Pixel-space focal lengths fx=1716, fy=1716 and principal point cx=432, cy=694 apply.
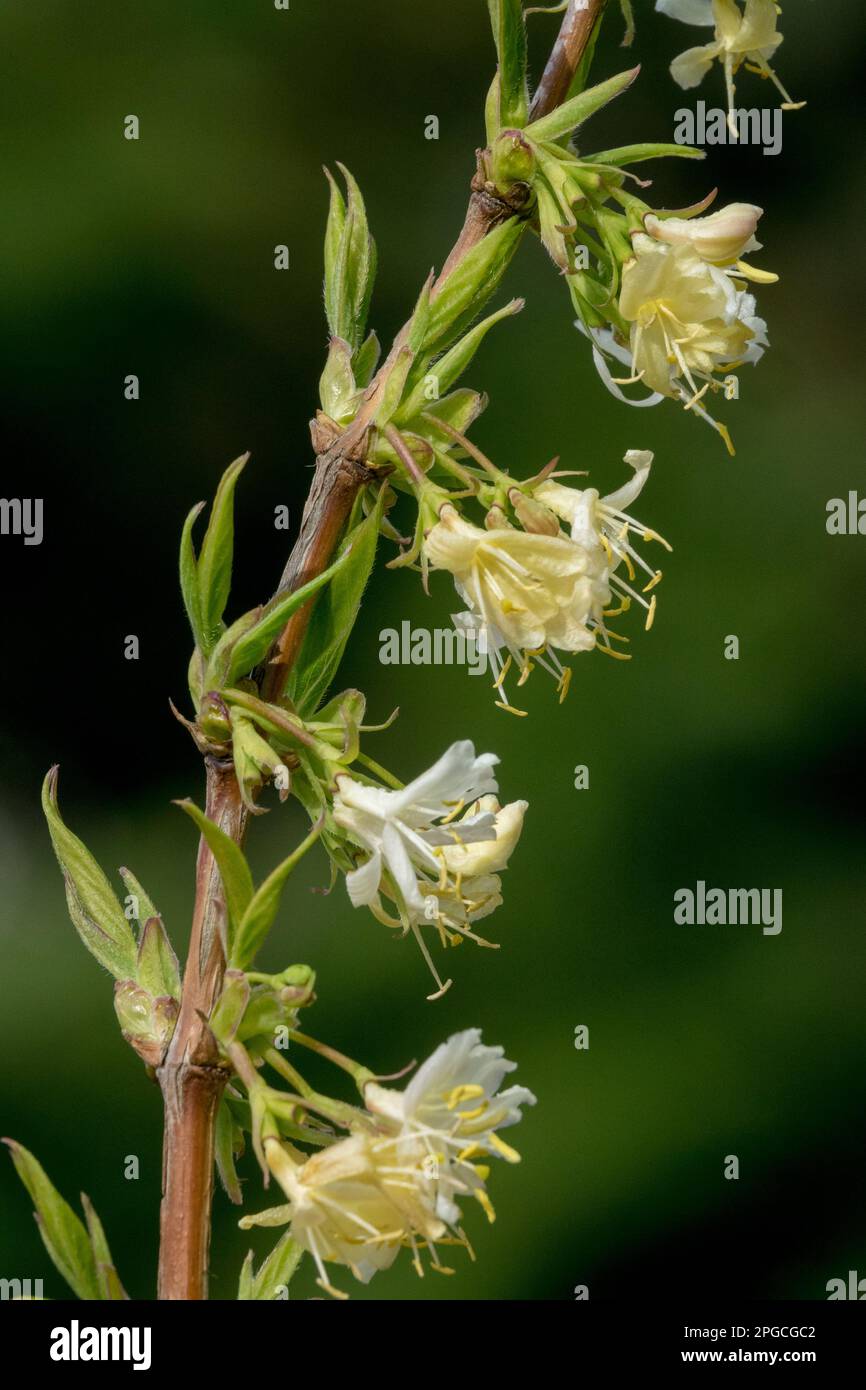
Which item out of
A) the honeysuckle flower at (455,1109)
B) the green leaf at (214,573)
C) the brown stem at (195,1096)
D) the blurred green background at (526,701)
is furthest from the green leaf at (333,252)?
the blurred green background at (526,701)

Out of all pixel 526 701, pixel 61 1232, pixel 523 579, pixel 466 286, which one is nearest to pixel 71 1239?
pixel 61 1232

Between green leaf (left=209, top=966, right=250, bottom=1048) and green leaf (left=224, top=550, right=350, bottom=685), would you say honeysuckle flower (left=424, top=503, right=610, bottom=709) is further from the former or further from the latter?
green leaf (left=209, top=966, right=250, bottom=1048)

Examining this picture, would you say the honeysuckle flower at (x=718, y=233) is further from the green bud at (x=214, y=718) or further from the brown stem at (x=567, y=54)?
the green bud at (x=214, y=718)

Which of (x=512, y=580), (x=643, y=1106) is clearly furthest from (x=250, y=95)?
(x=512, y=580)

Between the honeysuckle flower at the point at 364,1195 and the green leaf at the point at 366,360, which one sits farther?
the green leaf at the point at 366,360

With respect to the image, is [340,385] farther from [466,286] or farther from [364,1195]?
[364,1195]

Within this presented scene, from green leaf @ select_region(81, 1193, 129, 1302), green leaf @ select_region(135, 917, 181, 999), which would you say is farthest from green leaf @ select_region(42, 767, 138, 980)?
green leaf @ select_region(81, 1193, 129, 1302)
